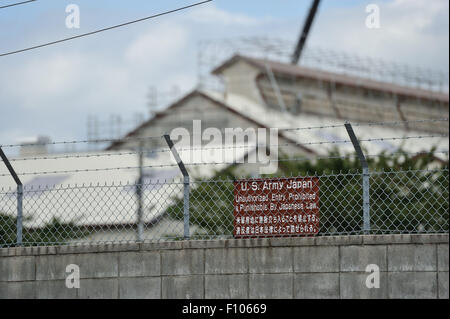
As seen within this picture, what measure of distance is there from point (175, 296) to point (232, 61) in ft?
137

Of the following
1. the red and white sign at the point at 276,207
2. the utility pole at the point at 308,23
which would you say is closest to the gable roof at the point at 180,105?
the utility pole at the point at 308,23

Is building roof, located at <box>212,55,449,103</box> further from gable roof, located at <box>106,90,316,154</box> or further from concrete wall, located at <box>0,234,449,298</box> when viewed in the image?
concrete wall, located at <box>0,234,449,298</box>

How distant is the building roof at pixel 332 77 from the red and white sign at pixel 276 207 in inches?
1606

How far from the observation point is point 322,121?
49.7 m

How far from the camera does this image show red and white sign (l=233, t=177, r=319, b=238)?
913 centimetres

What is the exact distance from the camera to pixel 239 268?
9.10 metres

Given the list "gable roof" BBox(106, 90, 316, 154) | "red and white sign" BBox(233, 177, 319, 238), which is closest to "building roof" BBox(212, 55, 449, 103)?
"gable roof" BBox(106, 90, 316, 154)

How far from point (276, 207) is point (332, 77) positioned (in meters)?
43.4

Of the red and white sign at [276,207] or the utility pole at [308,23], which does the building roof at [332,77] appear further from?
the red and white sign at [276,207]

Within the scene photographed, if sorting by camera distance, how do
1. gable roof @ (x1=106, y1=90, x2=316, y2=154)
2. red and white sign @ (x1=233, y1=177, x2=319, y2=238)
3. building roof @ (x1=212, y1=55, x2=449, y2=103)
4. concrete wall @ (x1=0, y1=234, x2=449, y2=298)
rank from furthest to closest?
building roof @ (x1=212, y1=55, x2=449, y2=103)
gable roof @ (x1=106, y1=90, x2=316, y2=154)
red and white sign @ (x1=233, y1=177, x2=319, y2=238)
concrete wall @ (x1=0, y1=234, x2=449, y2=298)

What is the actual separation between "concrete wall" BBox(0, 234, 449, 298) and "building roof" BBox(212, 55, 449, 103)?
40.5m

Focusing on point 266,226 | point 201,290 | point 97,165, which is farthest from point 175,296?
point 97,165

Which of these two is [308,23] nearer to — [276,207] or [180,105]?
[180,105]

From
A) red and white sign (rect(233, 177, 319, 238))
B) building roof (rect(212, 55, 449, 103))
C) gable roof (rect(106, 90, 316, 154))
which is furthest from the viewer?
building roof (rect(212, 55, 449, 103))
